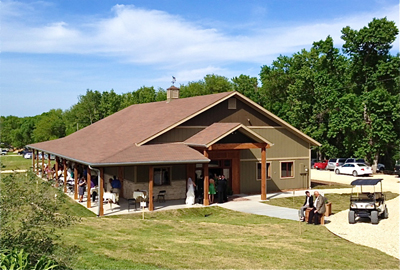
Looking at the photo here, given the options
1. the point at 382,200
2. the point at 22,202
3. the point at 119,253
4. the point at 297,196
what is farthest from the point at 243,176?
the point at 22,202

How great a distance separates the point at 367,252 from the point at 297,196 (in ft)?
45.2

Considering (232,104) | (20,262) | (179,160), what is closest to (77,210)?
(179,160)

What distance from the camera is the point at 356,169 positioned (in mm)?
42250

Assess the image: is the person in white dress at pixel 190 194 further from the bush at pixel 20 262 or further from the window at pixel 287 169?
the bush at pixel 20 262

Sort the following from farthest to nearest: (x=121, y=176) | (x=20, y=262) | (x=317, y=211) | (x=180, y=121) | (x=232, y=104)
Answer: (x=232, y=104) < (x=121, y=176) < (x=180, y=121) < (x=317, y=211) < (x=20, y=262)

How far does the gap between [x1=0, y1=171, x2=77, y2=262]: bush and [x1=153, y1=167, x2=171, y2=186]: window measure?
14.4 metres

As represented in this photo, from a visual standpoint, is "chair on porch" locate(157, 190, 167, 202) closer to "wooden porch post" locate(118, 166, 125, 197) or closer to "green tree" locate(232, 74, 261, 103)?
"wooden porch post" locate(118, 166, 125, 197)

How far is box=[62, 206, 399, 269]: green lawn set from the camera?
37.8ft

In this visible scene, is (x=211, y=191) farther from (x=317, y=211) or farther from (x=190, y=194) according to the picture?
(x=317, y=211)

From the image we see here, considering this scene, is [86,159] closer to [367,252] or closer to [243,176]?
[243,176]

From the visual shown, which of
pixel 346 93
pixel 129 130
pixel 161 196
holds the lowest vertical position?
pixel 161 196

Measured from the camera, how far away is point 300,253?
505 inches

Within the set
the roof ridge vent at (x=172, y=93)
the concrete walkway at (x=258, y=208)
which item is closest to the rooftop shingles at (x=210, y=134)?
the concrete walkway at (x=258, y=208)

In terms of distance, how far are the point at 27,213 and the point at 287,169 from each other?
22899mm
